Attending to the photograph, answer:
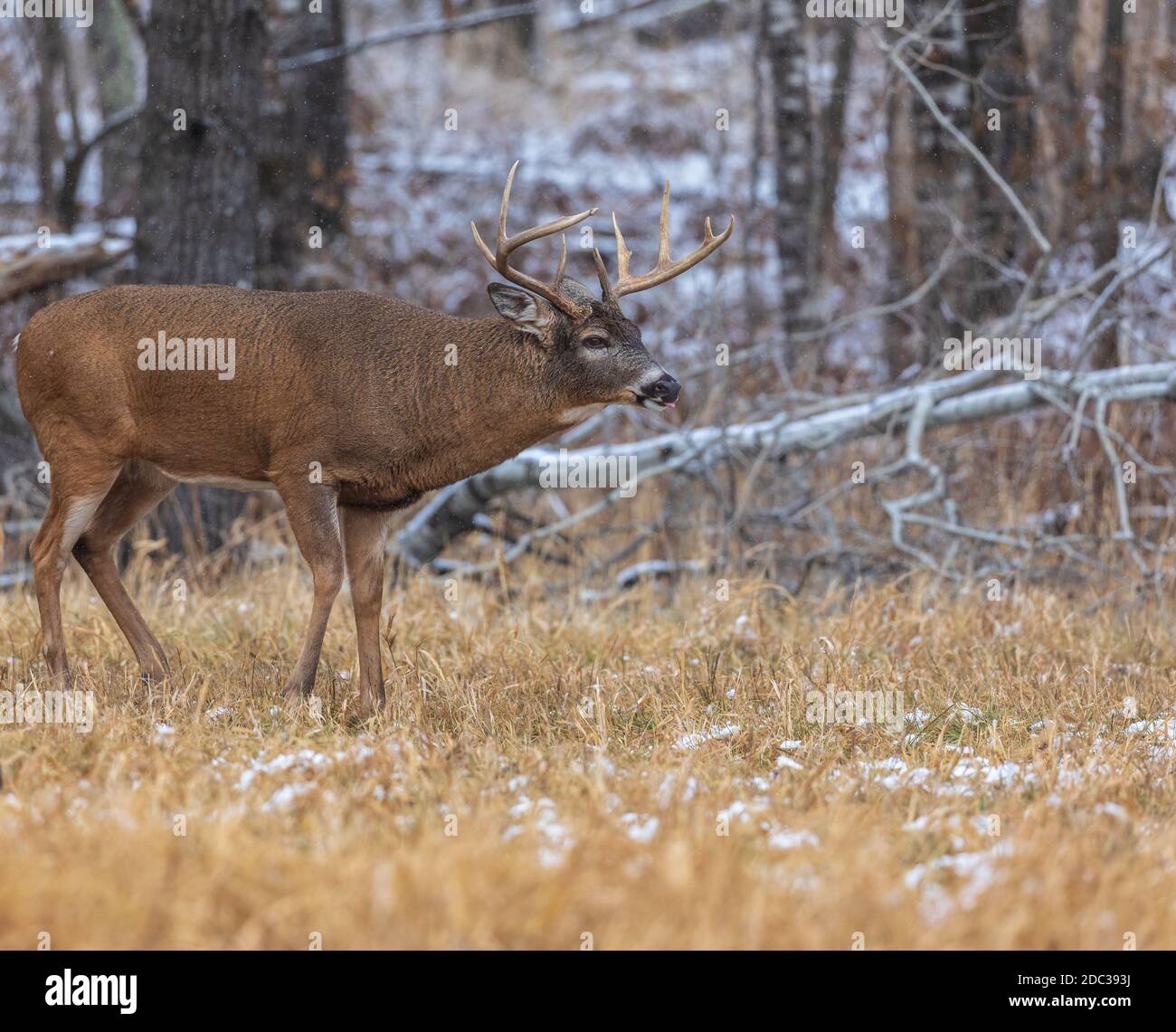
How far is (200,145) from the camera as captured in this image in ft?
27.4

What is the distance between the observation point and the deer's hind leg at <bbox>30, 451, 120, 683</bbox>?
5730 mm

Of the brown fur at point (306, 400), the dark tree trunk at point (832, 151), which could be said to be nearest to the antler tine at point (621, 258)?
the brown fur at point (306, 400)

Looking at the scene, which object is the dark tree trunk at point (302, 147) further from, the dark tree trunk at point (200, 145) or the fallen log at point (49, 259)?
the dark tree trunk at point (200, 145)

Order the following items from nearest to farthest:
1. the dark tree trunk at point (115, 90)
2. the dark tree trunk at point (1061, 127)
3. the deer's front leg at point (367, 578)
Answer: the deer's front leg at point (367, 578) < the dark tree trunk at point (1061, 127) < the dark tree trunk at point (115, 90)

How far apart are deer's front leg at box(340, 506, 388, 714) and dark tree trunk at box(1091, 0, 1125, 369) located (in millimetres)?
6480

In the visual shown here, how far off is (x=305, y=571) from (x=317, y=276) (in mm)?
3554

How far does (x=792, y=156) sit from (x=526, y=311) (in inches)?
286

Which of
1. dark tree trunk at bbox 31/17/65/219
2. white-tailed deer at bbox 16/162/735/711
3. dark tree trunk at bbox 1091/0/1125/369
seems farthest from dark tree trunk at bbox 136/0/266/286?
dark tree trunk at bbox 1091/0/1125/369

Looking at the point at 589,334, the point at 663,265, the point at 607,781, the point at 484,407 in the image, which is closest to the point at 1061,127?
the point at 663,265

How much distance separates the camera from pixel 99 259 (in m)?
8.91

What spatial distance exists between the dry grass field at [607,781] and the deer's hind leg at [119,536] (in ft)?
0.64

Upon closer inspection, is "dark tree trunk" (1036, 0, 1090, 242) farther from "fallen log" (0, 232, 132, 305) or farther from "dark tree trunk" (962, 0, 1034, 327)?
"fallen log" (0, 232, 132, 305)

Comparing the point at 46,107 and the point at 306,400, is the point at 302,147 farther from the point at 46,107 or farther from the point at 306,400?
the point at 306,400

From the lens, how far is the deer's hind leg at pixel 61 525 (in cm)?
573
